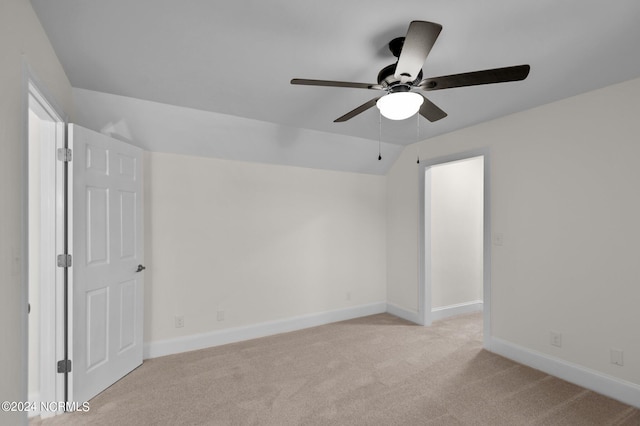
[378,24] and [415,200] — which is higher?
[378,24]

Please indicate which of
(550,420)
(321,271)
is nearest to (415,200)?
(321,271)

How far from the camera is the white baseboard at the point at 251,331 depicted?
3.11 meters

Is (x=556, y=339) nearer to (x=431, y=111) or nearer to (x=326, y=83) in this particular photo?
(x=431, y=111)

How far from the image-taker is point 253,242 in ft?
12.0

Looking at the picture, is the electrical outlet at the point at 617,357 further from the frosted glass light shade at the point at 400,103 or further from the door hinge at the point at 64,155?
the door hinge at the point at 64,155

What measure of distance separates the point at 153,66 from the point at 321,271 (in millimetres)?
2953

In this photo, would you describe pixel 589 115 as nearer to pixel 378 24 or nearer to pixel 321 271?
pixel 378 24

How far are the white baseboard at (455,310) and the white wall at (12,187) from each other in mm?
4085

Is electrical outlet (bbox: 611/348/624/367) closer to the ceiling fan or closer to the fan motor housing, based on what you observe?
the ceiling fan

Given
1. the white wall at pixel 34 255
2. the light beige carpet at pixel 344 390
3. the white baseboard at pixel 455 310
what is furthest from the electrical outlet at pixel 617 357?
the white wall at pixel 34 255

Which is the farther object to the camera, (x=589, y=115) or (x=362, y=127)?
(x=362, y=127)

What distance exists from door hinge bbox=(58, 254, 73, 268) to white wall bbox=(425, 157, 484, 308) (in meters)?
3.77

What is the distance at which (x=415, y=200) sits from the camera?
4.19 m

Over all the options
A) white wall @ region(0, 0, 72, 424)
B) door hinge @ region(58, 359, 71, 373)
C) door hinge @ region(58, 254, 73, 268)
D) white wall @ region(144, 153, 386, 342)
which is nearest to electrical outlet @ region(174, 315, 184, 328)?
white wall @ region(144, 153, 386, 342)
